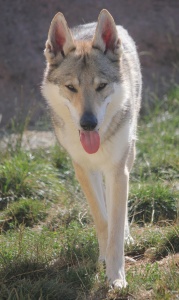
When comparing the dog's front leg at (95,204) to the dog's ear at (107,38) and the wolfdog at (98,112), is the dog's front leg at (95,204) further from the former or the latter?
the dog's ear at (107,38)

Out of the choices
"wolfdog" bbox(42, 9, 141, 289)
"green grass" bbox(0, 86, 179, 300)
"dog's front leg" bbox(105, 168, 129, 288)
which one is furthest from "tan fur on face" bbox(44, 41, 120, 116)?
"green grass" bbox(0, 86, 179, 300)

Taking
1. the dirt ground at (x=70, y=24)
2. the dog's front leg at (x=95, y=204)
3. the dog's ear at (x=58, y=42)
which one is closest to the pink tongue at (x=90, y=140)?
the dog's front leg at (x=95, y=204)

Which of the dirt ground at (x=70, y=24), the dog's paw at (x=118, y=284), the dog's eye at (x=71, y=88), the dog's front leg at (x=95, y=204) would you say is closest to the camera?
the dog's paw at (x=118, y=284)

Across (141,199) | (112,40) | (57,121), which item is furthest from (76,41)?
(141,199)

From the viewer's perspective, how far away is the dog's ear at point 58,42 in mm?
5207

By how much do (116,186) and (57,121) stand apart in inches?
30.3

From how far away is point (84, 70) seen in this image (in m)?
5.05

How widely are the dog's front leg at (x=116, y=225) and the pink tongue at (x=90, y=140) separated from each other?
281 mm

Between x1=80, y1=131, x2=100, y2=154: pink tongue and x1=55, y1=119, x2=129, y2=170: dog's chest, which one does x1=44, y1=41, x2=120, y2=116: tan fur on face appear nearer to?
x1=80, y1=131, x2=100, y2=154: pink tongue

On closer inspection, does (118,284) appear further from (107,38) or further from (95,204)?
(107,38)

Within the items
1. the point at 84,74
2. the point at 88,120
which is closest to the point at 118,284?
the point at 88,120

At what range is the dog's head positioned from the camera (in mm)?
4910

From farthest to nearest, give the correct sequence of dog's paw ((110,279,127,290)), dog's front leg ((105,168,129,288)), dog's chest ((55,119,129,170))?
dog's chest ((55,119,129,170)) < dog's front leg ((105,168,129,288)) < dog's paw ((110,279,127,290))

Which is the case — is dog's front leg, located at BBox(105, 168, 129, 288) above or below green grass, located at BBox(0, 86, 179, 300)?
above
